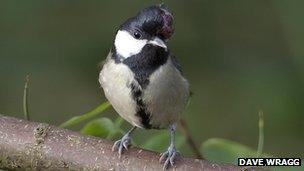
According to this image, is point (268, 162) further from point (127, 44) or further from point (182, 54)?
point (182, 54)

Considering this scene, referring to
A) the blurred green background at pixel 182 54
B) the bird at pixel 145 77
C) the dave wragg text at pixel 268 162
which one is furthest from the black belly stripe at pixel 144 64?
the blurred green background at pixel 182 54

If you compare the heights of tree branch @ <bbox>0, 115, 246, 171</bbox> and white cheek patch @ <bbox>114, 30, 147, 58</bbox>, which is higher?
white cheek patch @ <bbox>114, 30, 147, 58</bbox>

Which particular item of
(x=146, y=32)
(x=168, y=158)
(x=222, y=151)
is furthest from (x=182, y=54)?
(x=168, y=158)

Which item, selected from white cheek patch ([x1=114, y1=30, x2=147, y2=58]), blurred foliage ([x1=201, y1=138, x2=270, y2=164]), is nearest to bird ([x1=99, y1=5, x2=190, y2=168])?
white cheek patch ([x1=114, y1=30, x2=147, y2=58])

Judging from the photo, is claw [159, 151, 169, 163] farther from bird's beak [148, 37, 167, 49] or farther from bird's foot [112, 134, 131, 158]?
bird's beak [148, 37, 167, 49]

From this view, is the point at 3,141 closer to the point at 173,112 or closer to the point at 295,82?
the point at 173,112

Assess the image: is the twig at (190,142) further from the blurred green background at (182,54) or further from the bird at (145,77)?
the blurred green background at (182,54)

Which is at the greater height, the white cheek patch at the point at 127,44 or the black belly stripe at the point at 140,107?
the white cheek patch at the point at 127,44
